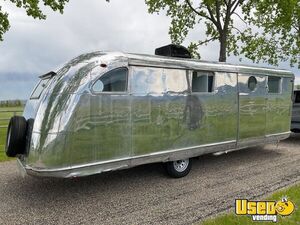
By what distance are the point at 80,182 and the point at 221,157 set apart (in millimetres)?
4142

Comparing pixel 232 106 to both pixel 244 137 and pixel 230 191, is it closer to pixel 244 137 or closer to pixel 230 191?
pixel 244 137

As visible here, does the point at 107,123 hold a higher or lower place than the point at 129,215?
higher

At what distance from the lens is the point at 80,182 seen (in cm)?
600

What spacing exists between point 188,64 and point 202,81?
0.57m

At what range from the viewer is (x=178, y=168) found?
248 inches

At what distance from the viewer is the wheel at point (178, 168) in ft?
20.3

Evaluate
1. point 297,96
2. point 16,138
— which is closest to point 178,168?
point 16,138

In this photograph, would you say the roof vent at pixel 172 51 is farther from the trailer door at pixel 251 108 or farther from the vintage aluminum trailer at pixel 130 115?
the trailer door at pixel 251 108

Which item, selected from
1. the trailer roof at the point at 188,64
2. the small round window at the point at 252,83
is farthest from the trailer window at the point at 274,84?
the small round window at the point at 252,83

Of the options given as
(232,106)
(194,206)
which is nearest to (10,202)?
(194,206)

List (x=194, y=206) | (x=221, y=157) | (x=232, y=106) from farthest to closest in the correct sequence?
(x=221, y=157), (x=232, y=106), (x=194, y=206)

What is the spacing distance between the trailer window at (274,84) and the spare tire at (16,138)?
254 inches

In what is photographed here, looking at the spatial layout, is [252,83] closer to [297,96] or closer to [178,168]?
[178,168]

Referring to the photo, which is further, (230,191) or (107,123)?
(230,191)
